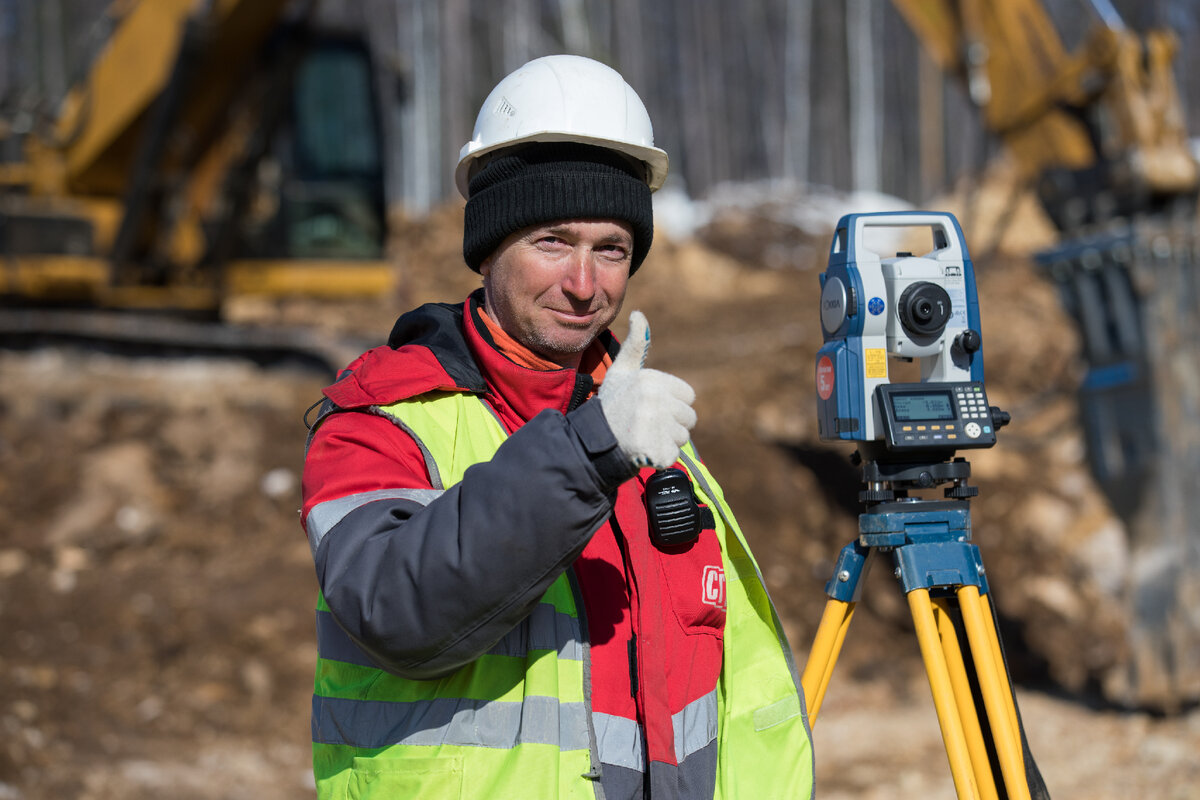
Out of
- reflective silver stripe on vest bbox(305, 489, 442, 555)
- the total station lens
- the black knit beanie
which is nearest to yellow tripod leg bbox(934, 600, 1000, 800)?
the total station lens

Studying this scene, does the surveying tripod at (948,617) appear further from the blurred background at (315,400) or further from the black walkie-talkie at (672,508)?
the blurred background at (315,400)

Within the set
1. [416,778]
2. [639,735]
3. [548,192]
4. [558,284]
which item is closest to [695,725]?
[639,735]

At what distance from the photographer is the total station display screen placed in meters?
1.69

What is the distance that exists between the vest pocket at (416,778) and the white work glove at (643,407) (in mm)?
444

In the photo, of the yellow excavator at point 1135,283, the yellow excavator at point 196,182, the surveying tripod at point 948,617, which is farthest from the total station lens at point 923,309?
the yellow excavator at point 196,182

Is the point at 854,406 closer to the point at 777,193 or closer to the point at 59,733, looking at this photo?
the point at 59,733

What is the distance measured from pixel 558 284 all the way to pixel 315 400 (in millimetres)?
7095

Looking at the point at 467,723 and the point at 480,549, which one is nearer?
the point at 480,549

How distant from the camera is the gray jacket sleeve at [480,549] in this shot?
3.48 feet

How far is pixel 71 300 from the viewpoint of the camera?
27.6 feet

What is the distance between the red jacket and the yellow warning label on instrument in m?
0.43

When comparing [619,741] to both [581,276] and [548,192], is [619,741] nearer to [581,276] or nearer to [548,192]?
[581,276]

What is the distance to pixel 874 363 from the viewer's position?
5.69 ft

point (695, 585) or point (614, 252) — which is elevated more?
point (614, 252)
